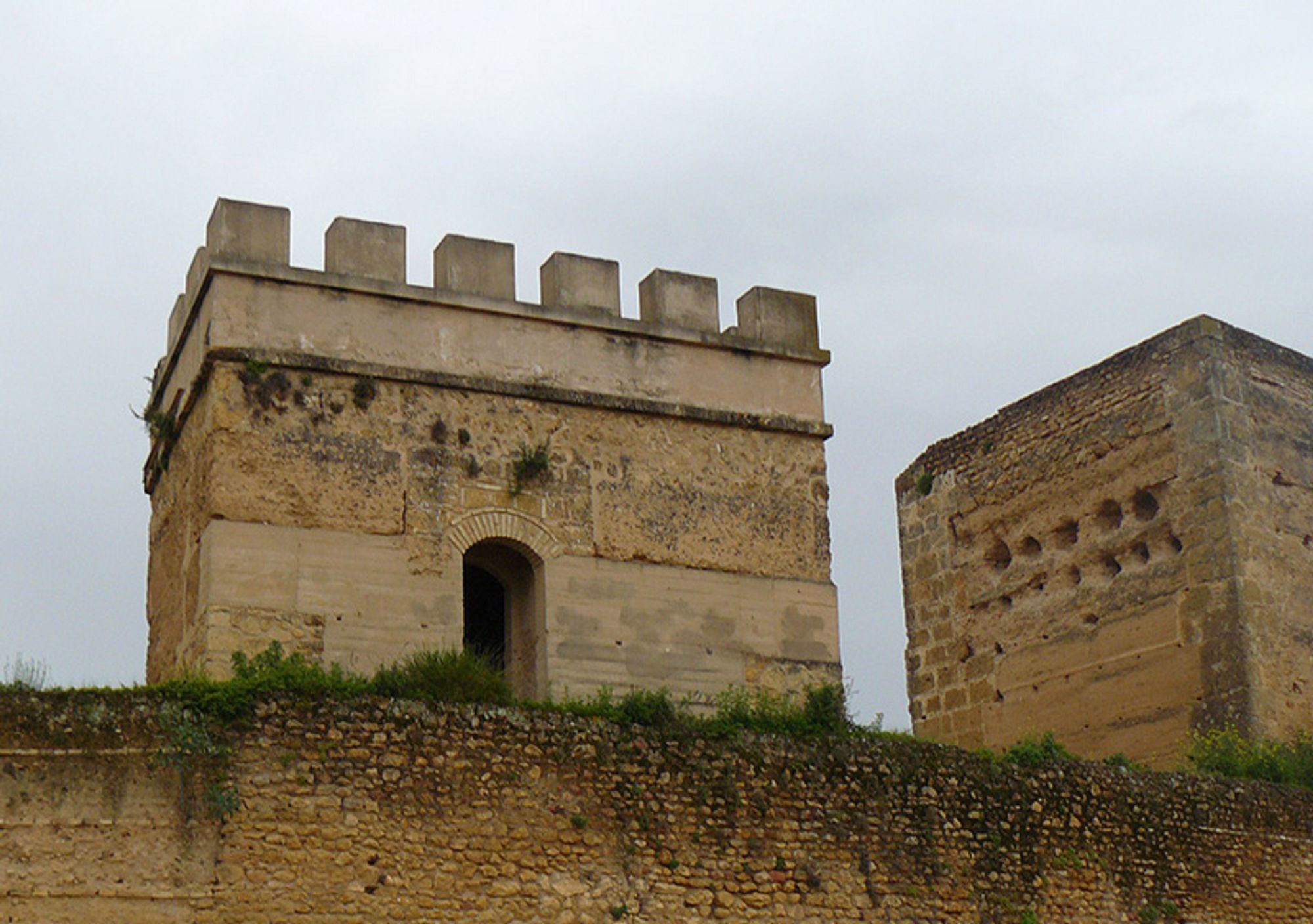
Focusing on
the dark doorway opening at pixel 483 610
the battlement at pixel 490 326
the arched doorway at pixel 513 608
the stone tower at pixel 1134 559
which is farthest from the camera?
the stone tower at pixel 1134 559

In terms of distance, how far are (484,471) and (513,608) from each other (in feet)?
3.34

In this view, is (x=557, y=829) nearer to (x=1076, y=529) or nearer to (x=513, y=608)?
(x=513, y=608)

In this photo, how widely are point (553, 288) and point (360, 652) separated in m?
3.01

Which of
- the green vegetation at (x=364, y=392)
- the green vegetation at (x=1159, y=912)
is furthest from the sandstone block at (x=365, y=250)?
the green vegetation at (x=1159, y=912)

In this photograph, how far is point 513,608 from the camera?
14398 millimetres

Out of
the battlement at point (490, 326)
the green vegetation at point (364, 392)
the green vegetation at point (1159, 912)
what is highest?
the battlement at point (490, 326)

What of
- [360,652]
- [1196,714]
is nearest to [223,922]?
[360,652]

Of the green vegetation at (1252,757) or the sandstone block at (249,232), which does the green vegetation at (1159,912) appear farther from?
the sandstone block at (249,232)

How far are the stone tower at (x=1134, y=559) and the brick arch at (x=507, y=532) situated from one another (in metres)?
5.58

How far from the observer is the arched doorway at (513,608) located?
549 inches

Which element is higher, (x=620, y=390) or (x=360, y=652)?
(x=620, y=390)

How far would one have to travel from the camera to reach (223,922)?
10906 mm

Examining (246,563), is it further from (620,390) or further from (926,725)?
(926,725)

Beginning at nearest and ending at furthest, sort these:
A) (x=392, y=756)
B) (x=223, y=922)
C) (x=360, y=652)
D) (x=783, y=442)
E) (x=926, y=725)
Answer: (x=223, y=922)
(x=392, y=756)
(x=360, y=652)
(x=783, y=442)
(x=926, y=725)
